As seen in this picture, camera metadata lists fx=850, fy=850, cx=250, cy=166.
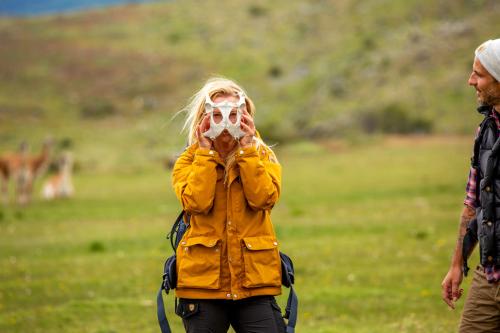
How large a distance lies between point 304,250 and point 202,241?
1047cm

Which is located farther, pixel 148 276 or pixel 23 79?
pixel 23 79

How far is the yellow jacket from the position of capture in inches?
203

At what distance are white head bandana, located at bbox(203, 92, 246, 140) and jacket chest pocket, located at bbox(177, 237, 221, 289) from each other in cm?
65

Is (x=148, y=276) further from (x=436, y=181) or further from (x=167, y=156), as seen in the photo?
(x=167, y=156)

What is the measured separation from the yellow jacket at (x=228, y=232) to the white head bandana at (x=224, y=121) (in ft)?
0.37

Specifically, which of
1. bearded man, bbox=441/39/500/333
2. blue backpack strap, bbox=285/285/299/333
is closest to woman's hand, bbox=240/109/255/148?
blue backpack strap, bbox=285/285/299/333

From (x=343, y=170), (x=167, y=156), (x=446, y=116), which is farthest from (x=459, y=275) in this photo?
(x=446, y=116)

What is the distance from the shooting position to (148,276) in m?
13.7

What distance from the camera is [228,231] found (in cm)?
520

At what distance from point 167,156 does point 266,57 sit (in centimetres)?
3089

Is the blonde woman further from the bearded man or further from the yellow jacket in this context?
the bearded man

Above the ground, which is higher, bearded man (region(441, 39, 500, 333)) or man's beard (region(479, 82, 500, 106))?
man's beard (region(479, 82, 500, 106))

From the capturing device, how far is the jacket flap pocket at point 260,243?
16.9 feet

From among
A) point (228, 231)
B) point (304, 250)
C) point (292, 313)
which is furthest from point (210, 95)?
point (304, 250)
